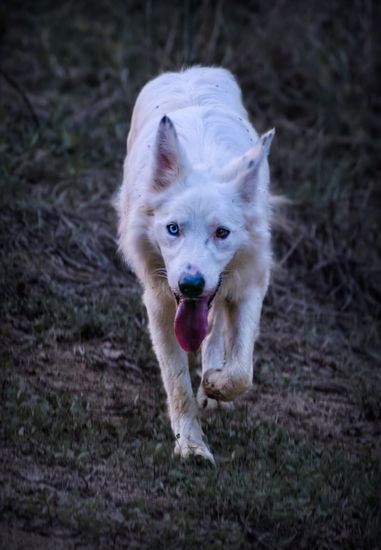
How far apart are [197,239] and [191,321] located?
0.47m

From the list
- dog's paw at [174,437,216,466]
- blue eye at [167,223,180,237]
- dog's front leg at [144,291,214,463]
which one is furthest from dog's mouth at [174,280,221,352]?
dog's paw at [174,437,216,466]

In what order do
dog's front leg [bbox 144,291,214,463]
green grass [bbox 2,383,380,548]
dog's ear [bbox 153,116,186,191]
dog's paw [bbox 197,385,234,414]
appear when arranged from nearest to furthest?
green grass [bbox 2,383,380,548] < dog's ear [bbox 153,116,186,191] < dog's front leg [bbox 144,291,214,463] < dog's paw [bbox 197,385,234,414]

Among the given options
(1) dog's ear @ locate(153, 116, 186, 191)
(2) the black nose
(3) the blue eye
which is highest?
(1) dog's ear @ locate(153, 116, 186, 191)

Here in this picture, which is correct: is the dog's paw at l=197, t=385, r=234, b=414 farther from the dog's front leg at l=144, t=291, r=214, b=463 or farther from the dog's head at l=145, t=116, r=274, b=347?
the dog's head at l=145, t=116, r=274, b=347

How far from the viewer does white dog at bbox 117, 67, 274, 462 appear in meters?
5.29

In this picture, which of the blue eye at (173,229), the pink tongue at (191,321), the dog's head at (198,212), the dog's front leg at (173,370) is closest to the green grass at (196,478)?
the dog's front leg at (173,370)

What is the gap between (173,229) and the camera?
17.6 ft

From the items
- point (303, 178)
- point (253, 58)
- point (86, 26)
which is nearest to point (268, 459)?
point (303, 178)

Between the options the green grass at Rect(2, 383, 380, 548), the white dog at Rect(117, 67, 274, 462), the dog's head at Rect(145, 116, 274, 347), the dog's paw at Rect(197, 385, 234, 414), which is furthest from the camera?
the dog's paw at Rect(197, 385, 234, 414)

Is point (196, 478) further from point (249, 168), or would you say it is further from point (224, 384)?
point (249, 168)

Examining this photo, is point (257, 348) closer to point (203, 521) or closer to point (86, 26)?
point (203, 521)

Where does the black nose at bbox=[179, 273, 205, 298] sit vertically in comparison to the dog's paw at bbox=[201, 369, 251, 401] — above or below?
above

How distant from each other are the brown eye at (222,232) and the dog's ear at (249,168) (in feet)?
0.88

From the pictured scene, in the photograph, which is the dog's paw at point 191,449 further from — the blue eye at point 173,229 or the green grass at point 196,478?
the blue eye at point 173,229
